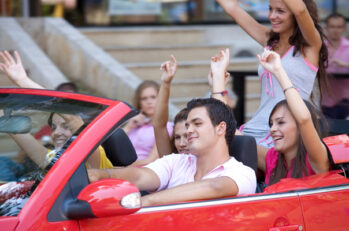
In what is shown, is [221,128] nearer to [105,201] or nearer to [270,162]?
[270,162]

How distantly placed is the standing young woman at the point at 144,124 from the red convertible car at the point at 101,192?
2209mm

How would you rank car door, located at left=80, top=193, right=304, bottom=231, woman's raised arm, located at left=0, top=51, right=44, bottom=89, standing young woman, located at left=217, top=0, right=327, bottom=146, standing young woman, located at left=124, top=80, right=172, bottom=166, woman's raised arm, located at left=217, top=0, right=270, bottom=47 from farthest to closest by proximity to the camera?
standing young woman, located at left=124, top=80, right=172, bottom=166, woman's raised arm, located at left=217, top=0, right=270, bottom=47, woman's raised arm, located at left=0, top=51, right=44, bottom=89, standing young woman, located at left=217, top=0, right=327, bottom=146, car door, located at left=80, top=193, right=304, bottom=231

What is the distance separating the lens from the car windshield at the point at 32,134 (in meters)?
2.99

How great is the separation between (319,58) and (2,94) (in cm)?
225

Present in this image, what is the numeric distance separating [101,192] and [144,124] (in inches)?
121

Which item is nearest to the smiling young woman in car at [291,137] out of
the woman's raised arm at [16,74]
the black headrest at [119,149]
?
the black headrest at [119,149]

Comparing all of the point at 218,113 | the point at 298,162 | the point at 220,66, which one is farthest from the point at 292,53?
the point at 218,113

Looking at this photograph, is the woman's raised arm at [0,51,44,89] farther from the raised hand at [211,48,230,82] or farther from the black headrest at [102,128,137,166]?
the black headrest at [102,128,137,166]

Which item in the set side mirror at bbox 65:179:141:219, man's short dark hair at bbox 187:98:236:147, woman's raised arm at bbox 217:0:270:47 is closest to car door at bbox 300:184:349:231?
man's short dark hair at bbox 187:98:236:147

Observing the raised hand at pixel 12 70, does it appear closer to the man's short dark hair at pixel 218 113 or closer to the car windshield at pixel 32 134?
the car windshield at pixel 32 134

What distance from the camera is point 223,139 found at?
360 centimetres

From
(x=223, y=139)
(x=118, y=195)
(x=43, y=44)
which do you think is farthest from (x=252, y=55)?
(x=118, y=195)

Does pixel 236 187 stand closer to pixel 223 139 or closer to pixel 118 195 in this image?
pixel 223 139

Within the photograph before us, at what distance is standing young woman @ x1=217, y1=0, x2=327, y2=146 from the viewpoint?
14.1 feet
